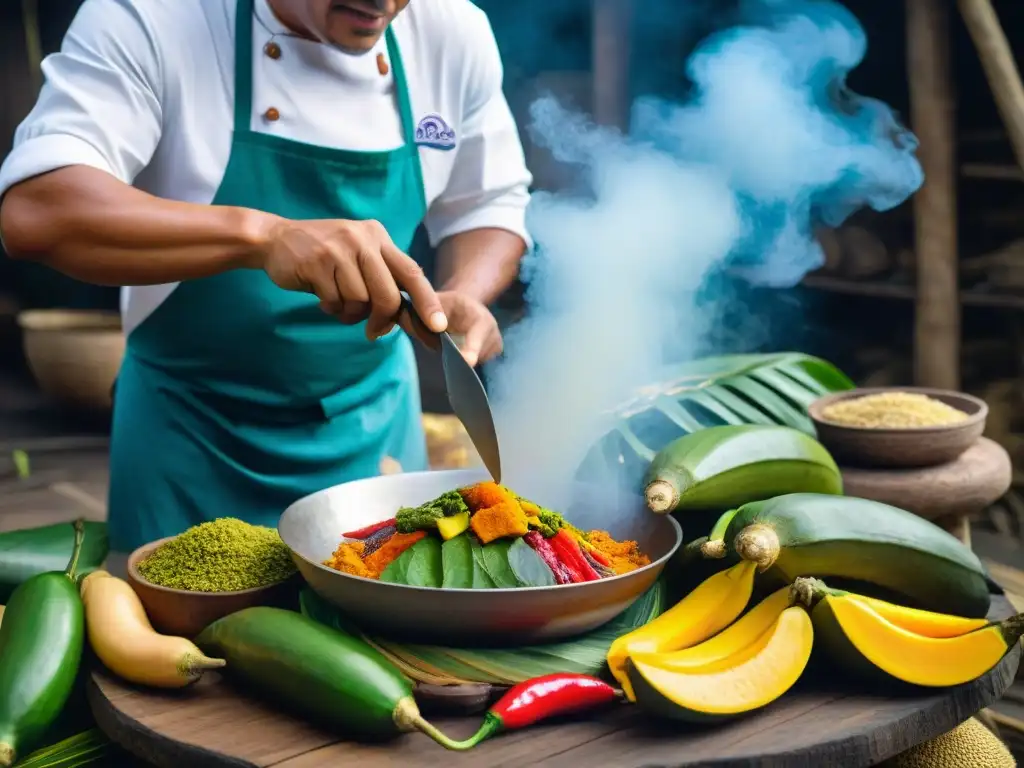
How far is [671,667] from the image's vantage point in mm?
1245

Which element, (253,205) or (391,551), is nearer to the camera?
(391,551)

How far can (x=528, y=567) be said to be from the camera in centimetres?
131

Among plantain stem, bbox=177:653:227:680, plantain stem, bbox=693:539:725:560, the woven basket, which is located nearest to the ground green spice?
plantain stem, bbox=177:653:227:680

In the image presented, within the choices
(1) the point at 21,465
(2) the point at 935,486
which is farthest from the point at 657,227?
(1) the point at 21,465

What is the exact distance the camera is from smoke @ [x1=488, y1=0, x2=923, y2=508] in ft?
6.61

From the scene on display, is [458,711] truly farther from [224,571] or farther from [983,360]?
[983,360]

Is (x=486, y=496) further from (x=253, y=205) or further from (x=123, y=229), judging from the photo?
(x=253, y=205)

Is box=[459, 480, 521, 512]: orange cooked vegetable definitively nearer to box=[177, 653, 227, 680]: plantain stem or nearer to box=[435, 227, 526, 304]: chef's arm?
box=[177, 653, 227, 680]: plantain stem

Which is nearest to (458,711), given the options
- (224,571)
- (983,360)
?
(224,571)

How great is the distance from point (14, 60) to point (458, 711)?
7.23m

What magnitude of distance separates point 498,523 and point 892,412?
1222 mm

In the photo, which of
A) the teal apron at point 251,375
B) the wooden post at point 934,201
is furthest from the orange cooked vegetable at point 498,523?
the wooden post at point 934,201

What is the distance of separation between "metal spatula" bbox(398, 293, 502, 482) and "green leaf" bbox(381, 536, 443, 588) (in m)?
0.20

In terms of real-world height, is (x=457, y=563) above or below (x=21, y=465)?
above
